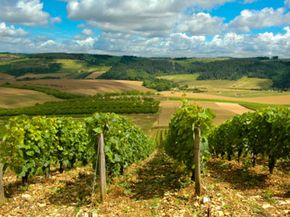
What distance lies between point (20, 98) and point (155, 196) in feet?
411

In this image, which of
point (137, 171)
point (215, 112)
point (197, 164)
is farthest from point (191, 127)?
point (215, 112)

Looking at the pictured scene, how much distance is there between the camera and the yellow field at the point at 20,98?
11940 cm

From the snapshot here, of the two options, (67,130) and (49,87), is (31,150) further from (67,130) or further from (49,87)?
(49,87)

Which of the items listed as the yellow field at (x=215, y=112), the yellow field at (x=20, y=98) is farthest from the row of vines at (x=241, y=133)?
the yellow field at (x=20, y=98)

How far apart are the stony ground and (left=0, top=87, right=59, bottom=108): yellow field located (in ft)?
356

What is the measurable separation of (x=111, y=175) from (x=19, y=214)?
471 cm

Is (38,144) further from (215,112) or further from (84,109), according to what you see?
(84,109)

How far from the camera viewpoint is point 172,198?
1091 centimetres

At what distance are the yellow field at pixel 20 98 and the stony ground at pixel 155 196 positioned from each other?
4277 inches

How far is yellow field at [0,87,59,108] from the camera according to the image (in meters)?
119

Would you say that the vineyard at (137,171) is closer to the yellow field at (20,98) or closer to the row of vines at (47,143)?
the row of vines at (47,143)

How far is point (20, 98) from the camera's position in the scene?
127688 millimetres

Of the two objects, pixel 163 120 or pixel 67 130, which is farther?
pixel 163 120

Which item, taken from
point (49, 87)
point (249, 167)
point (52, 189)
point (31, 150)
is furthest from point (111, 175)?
point (49, 87)
